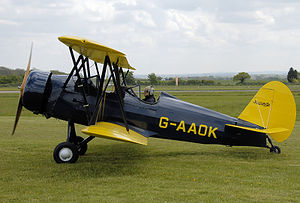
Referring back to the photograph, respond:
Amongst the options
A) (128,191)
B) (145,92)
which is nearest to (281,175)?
(128,191)

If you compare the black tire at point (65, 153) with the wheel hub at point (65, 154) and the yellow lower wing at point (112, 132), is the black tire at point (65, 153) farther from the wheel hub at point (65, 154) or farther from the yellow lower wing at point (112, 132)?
the yellow lower wing at point (112, 132)

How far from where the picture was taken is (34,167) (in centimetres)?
615

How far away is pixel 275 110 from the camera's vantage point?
7.09 m

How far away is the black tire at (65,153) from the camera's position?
20.8 feet

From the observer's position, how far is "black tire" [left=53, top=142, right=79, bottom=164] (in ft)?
20.8

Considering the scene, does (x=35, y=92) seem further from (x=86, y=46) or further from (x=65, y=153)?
(x=86, y=46)

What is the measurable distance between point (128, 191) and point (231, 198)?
59.1 inches

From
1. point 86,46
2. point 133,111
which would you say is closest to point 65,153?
point 133,111

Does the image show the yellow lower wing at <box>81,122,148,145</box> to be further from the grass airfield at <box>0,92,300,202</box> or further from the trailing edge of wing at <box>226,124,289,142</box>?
the trailing edge of wing at <box>226,124,289,142</box>

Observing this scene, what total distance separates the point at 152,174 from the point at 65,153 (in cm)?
188

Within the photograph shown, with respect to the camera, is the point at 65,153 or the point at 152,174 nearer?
the point at 152,174

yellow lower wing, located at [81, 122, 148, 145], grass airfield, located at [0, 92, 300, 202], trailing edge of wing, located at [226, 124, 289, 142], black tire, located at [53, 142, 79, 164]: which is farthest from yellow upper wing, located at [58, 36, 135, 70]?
trailing edge of wing, located at [226, 124, 289, 142]

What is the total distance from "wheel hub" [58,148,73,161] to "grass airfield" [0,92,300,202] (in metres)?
0.19

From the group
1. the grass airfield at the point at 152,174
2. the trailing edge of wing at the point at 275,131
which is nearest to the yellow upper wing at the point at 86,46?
the grass airfield at the point at 152,174
